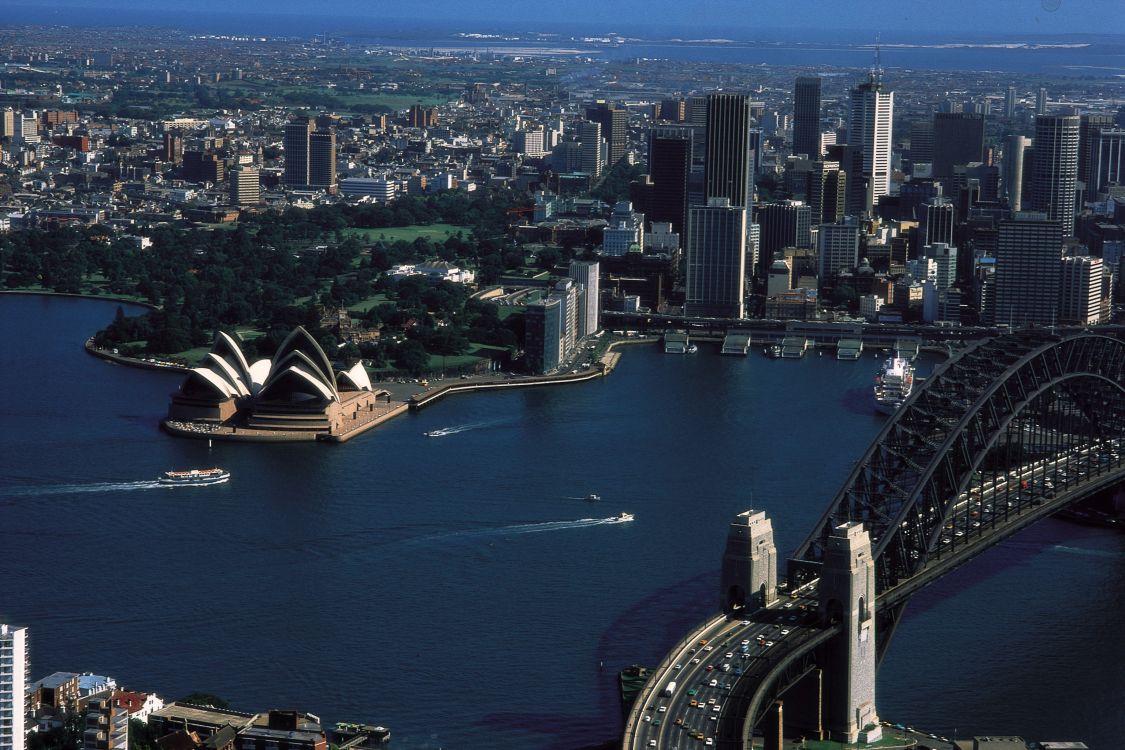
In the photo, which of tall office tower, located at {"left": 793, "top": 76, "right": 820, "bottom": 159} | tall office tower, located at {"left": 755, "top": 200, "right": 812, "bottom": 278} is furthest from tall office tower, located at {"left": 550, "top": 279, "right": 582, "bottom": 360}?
tall office tower, located at {"left": 793, "top": 76, "right": 820, "bottom": 159}

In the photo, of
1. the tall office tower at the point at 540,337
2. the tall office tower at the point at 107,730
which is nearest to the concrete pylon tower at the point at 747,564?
the tall office tower at the point at 107,730

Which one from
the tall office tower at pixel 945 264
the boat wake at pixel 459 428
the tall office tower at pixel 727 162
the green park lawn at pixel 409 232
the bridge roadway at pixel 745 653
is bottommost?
the green park lawn at pixel 409 232

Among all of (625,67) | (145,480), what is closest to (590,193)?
(145,480)

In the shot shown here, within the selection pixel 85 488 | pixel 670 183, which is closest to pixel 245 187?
pixel 670 183

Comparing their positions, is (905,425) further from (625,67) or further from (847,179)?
(625,67)

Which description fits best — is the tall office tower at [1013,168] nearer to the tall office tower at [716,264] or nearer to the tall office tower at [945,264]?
the tall office tower at [945,264]

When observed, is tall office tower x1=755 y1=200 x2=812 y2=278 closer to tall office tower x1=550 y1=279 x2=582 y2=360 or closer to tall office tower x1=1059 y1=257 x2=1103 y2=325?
tall office tower x1=1059 y1=257 x2=1103 y2=325
